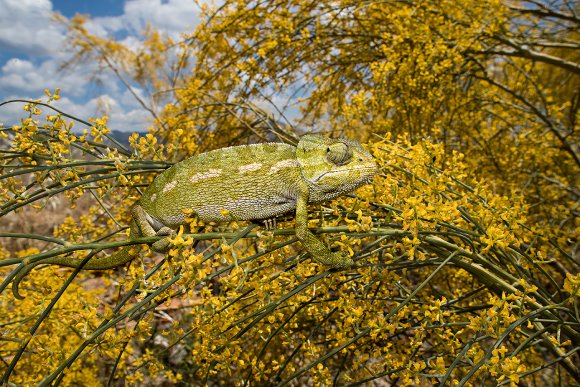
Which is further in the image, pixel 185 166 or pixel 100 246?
pixel 185 166

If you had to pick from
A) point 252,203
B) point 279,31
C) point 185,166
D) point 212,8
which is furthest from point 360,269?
point 212,8

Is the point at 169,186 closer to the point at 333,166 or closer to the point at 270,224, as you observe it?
the point at 270,224

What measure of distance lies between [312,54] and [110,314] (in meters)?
3.53

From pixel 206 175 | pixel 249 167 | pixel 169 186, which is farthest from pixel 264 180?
pixel 169 186

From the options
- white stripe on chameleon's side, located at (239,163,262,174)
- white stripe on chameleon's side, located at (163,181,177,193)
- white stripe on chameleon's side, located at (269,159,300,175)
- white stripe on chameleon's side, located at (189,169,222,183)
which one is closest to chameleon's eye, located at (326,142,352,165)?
white stripe on chameleon's side, located at (269,159,300,175)

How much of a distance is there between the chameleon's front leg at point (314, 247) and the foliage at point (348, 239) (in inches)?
1.9

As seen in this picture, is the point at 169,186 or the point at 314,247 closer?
the point at 314,247

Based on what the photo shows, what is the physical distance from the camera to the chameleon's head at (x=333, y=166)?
139 centimetres

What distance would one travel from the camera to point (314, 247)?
134 cm

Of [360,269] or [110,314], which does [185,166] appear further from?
[360,269]

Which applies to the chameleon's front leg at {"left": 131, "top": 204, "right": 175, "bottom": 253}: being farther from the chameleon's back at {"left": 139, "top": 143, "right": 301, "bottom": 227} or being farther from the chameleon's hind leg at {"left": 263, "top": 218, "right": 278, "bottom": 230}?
the chameleon's hind leg at {"left": 263, "top": 218, "right": 278, "bottom": 230}

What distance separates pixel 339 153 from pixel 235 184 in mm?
378

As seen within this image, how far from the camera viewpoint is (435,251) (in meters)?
1.61

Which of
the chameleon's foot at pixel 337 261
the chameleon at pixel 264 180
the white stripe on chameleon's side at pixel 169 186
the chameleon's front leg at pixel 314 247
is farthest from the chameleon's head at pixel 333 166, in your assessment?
the white stripe on chameleon's side at pixel 169 186
